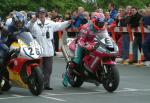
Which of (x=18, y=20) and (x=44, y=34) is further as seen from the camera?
(x=44, y=34)

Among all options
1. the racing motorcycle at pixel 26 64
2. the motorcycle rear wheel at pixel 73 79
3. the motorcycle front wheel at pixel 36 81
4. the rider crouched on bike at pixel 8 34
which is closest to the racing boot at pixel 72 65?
the motorcycle rear wheel at pixel 73 79

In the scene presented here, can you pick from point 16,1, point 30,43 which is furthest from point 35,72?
point 16,1

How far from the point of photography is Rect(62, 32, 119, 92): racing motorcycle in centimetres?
1312

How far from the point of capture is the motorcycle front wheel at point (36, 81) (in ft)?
39.9

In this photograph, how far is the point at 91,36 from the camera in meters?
13.6

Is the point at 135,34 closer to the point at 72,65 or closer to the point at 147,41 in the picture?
the point at 147,41

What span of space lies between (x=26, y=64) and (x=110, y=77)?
187 centimetres

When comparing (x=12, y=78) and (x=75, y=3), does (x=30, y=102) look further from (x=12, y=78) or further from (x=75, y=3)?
(x=75, y=3)

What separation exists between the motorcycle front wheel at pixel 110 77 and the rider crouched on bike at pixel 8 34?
2022mm

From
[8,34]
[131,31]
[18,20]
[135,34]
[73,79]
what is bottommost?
[73,79]

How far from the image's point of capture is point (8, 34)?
A: 12.8 metres

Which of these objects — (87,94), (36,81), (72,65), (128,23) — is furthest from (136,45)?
(36,81)

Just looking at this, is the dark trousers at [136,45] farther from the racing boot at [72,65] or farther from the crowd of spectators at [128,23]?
the racing boot at [72,65]

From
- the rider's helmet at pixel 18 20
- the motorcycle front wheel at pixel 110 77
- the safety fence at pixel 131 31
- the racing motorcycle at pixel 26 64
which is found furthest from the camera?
the safety fence at pixel 131 31
